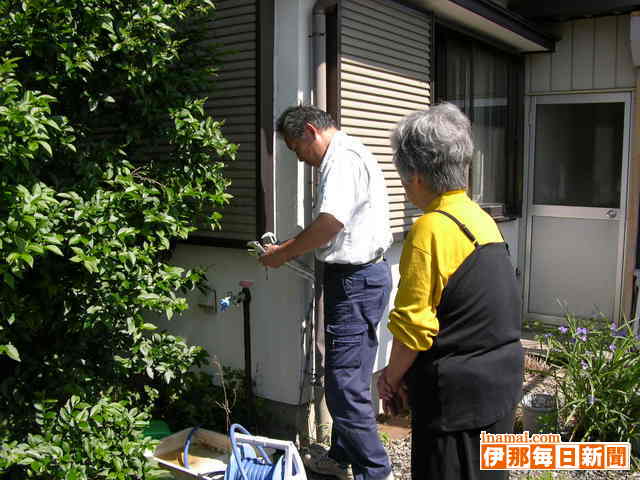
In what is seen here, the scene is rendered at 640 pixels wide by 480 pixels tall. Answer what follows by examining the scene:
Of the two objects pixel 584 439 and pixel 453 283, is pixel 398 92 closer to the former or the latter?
pixel 584 439

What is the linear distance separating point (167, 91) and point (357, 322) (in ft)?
4.80

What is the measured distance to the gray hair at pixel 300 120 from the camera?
341 cm

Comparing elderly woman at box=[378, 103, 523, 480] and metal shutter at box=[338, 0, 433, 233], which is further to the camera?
metal shutter at box=[338, 0, 433, 233]

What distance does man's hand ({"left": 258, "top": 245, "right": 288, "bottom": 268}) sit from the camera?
3410mm


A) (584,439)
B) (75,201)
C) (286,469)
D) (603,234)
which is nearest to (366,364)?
(286,469)

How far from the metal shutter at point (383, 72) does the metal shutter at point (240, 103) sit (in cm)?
52

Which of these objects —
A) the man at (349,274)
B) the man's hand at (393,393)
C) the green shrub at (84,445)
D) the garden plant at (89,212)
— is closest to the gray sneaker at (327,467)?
the man at (349,274)

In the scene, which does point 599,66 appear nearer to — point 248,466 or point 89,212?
point 248,466

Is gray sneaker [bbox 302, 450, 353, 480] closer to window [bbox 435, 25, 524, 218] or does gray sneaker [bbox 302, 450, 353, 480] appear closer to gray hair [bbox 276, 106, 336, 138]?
gray hair [bbox 276, 106, 336, 138]

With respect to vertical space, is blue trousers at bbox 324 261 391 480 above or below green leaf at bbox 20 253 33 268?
below

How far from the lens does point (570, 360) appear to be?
405 centimetres

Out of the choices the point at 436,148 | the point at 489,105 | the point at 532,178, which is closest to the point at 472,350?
the point at 436,148

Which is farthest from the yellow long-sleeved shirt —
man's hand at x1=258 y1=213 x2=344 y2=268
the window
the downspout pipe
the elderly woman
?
the window

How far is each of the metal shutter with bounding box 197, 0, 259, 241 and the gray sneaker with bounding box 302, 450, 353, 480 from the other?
1.30 meters
